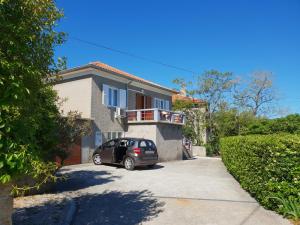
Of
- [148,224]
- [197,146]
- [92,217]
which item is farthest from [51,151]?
[197,146]

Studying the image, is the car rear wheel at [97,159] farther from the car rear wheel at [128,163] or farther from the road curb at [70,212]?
A: the road curb at [70,212]

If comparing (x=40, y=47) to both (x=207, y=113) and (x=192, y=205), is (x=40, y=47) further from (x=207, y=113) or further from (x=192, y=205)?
(x=207, y=113)

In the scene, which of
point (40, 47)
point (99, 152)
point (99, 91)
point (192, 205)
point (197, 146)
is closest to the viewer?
point (40, 47)

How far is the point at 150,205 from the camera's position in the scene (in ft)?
26.7

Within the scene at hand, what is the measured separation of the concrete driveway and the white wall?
Result: 737 centimetres

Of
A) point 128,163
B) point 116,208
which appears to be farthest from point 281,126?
point 116,208

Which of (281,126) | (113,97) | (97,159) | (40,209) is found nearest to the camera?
(40,209)

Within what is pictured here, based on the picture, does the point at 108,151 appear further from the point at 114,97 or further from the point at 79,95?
the point at 114,97

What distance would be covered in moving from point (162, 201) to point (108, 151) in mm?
8376

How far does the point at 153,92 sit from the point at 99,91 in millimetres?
7247

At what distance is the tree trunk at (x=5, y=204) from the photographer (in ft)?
11.7

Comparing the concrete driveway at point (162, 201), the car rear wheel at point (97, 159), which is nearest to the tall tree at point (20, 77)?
the concrete driveway at point (162, 201)

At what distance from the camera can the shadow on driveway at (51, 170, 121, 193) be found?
1031cm

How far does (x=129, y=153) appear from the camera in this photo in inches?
599
